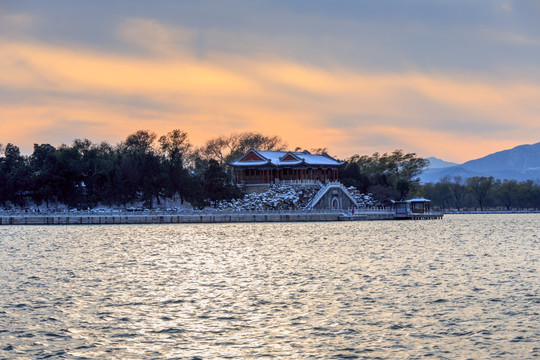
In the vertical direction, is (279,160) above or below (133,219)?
above

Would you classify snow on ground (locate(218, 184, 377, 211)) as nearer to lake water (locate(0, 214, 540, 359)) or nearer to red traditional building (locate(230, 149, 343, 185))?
red traditional building (locate(230, 149, 343, 185))

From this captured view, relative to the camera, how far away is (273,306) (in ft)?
77.4

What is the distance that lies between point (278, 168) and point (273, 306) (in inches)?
3963

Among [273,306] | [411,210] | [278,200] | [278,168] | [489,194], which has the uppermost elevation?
[278,168]

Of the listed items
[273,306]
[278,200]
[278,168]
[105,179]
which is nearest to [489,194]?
[278,168]

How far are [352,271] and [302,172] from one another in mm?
89074

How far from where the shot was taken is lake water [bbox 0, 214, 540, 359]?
57.8 ft

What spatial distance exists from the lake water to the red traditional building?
78958 mm

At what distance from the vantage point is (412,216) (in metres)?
112

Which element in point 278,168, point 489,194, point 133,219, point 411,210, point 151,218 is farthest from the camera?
point 489,194

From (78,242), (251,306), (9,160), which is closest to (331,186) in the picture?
(9,160)

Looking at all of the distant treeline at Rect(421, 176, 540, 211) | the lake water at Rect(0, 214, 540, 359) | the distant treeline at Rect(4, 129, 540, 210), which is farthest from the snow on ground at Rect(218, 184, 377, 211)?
the distant treeline at Rect(421, 176, 540, 211)

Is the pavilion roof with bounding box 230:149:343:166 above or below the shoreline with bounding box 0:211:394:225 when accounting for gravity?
above

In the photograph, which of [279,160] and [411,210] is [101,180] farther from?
[411,210]
